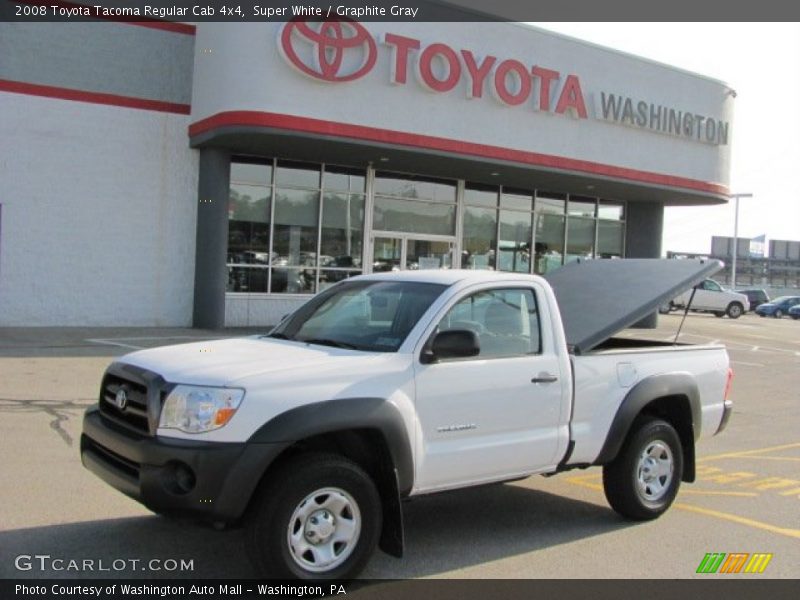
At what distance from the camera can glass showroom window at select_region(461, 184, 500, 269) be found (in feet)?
74.0

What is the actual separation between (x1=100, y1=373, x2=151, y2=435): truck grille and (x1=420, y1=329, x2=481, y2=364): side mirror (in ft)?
5.55

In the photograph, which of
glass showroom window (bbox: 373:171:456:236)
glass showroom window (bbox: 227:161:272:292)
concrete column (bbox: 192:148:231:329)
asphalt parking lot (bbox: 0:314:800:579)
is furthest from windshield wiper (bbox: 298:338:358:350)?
glass showroom window (bbox: 373:171:456:236)

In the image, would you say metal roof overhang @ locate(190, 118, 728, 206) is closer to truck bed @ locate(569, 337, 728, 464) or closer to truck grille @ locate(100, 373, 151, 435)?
truck bed @ locate(569, 337, 728, 464)

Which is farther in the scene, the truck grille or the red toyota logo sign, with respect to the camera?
the red toyota logo sign

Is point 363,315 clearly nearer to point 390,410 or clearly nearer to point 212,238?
point 390,410

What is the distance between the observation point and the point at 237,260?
1894 centimetres

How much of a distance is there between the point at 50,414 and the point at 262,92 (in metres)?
9.14

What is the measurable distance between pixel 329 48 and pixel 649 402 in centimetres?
1267

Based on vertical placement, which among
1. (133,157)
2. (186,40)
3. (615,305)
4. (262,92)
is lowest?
(615,305)

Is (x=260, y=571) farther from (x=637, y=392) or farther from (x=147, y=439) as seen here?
(x=637, y=392)

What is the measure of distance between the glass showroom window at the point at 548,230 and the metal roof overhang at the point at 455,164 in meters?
0.45

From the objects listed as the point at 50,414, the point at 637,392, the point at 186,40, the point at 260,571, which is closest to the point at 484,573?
the point at 260,571

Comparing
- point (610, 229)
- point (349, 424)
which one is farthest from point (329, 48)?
point (349, 424)

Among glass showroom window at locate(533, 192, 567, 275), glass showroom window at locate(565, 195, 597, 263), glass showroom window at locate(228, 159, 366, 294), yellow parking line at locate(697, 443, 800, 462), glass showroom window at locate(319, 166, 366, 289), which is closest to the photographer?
yellow parking line at locate(697, 443, 800, 462)
